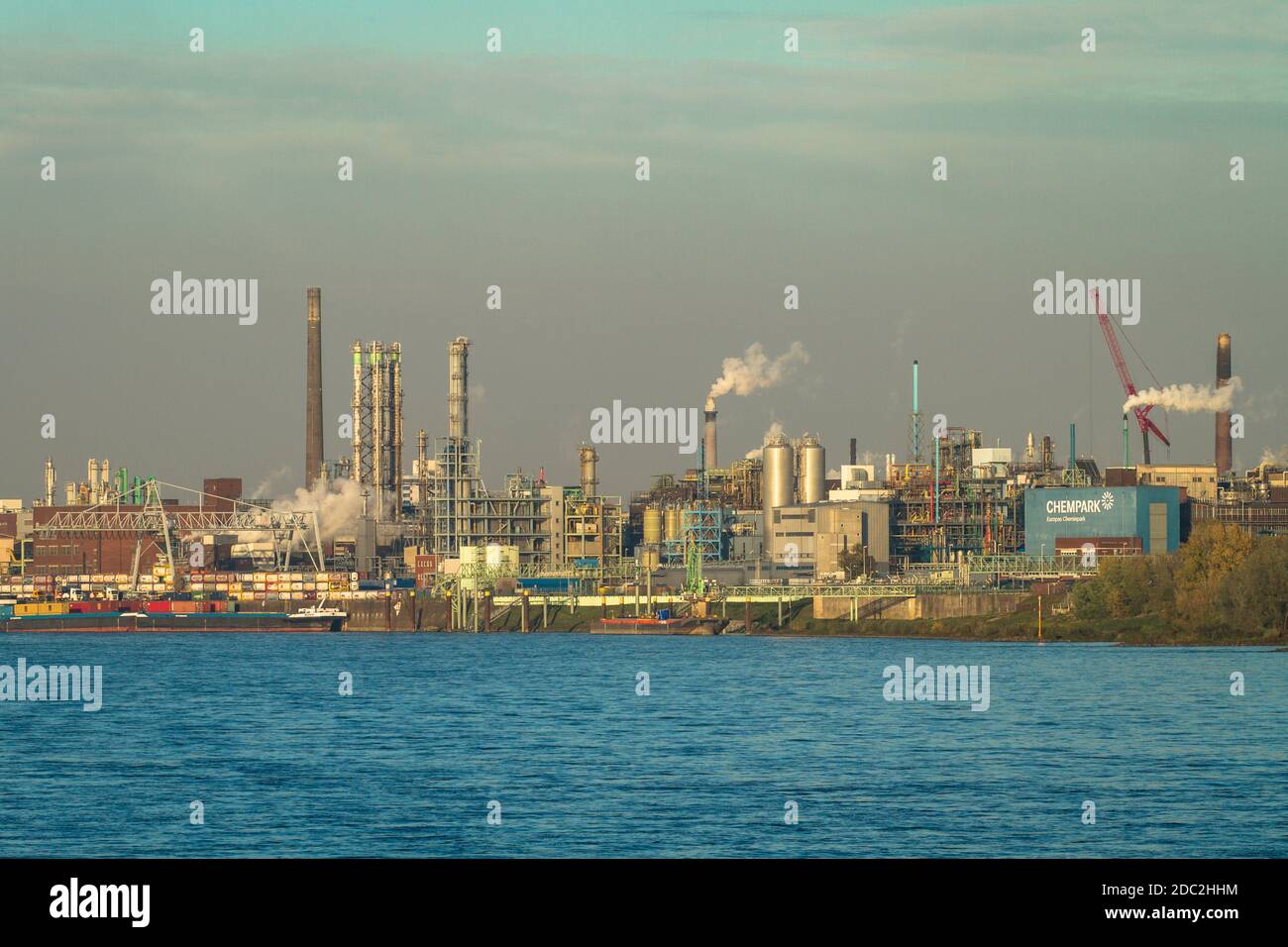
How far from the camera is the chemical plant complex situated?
128 metres

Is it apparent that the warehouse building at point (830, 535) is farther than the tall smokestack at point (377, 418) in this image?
No

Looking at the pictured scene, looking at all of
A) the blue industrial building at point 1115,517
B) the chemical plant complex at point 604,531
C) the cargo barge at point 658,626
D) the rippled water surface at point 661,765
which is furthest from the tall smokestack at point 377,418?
the rippled water surface at point 661,765

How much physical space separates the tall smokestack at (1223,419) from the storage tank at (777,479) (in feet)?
109

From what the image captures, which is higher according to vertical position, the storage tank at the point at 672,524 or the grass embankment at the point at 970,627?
the storage tank at the point at 672,524

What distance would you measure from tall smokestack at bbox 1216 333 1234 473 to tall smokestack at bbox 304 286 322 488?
72.2 meters

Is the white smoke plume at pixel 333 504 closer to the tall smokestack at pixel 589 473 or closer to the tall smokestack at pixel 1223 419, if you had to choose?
the tall smokestack at pixel 589 473

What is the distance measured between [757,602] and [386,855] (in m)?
101

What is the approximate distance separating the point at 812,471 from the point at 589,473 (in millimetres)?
18421

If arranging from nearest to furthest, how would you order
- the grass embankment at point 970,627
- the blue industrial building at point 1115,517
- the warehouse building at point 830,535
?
1. the grass embankment at point 970,627
2. the blue industrial building at point 1115,517
3. the warehouse building at point 830,535

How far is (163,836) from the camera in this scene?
30641 mm

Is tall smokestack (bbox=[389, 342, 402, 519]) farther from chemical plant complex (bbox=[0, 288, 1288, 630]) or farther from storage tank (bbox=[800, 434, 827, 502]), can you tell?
storage tank (bbox=[800, 434, 827, 502])

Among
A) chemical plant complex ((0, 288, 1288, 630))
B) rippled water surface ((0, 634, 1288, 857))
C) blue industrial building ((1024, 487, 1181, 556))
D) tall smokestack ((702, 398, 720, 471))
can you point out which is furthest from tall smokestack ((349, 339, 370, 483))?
rippled water surface ((0, 634, 1288, 857))

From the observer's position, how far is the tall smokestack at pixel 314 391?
500 ft

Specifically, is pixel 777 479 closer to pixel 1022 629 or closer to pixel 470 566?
pixel 470 566
